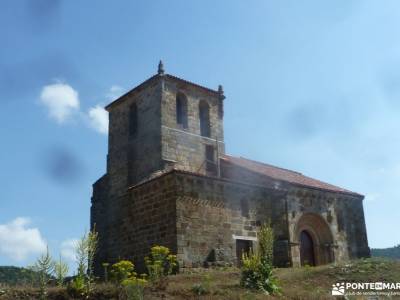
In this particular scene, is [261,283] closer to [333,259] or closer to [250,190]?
[250,190]

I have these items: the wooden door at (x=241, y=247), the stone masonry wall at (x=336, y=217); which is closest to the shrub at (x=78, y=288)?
the wooden door at (x=241, y=247)

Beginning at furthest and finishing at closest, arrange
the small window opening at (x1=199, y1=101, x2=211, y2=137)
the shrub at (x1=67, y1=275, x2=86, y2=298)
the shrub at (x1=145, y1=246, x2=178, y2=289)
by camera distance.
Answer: the small window opening at (x1=199, y1=101, x2=211, y2=137), the shrub at (x1=145, y1=246, x2=178, y2=289), the shrub at (x1=67, y1=275, x2=86, y2=298)

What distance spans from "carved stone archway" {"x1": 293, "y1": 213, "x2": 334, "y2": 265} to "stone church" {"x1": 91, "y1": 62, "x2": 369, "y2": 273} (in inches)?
1.9

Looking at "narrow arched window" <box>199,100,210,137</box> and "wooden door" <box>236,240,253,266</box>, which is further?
"narrow arched window" <box>199,100,210,137</box>

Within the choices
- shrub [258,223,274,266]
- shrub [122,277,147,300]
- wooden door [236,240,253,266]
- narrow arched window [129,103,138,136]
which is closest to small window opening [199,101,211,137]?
narrow arched window [129,103,138,136]

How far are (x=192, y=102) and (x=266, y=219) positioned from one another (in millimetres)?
7569

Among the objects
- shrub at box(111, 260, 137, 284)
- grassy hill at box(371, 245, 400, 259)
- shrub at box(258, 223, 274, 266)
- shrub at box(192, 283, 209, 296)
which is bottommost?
shrub at box(192, 283, 209, 296)

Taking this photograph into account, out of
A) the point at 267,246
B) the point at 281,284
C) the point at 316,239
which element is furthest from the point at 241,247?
the point at 267,246

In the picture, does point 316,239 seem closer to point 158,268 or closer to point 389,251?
point 158,268

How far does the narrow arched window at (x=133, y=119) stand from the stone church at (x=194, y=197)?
2.2 inches

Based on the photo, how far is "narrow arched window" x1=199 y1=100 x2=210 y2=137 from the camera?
25231 millimetres

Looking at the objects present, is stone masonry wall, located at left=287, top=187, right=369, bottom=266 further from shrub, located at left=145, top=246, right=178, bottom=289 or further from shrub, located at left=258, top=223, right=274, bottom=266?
shrub, located at left=258, top=223, right=274, bottom=266

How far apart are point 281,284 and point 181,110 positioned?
42.7 feet

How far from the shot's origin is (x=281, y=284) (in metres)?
13.4
